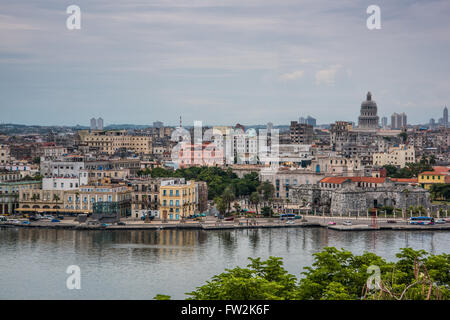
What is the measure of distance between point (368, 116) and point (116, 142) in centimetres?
2403

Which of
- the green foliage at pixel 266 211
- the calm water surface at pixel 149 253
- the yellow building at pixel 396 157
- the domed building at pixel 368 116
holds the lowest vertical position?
the calm water surface at pixel 149 253

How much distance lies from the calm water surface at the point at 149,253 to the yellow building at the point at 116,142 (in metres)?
25.4

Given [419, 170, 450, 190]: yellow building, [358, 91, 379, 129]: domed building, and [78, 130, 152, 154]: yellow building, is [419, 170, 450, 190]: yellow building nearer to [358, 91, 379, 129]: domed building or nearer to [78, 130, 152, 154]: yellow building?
[78, 130, 152, 154]: yellow building

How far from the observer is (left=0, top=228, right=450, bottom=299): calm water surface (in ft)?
41.9

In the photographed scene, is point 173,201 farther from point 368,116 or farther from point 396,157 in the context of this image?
point 368,116

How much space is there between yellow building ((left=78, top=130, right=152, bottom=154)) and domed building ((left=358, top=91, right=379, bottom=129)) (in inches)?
846

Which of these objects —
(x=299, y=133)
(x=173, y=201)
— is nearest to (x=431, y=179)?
(x=173, y=201)

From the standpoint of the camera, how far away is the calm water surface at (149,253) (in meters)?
12.8

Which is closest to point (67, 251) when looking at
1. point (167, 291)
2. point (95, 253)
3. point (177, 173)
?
point (95, 253)

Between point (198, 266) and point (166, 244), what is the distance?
3.15 metres

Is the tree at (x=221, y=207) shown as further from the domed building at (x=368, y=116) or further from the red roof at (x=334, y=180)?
the domed building at (x=368, y=116)

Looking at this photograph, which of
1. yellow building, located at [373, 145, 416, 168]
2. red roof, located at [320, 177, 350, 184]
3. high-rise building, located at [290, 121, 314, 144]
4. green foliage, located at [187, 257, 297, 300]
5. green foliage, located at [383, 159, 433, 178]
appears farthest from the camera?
high-rise building, located at [290, 121, 314, 144]

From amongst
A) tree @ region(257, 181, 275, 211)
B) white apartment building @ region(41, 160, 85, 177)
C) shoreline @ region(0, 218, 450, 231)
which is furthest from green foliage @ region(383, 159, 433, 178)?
white apartment building @ region(41, 160, 85, 177)

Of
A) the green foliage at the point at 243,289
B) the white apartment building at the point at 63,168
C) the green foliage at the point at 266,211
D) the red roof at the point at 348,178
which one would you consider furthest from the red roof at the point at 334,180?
the green foliage at the point at 243,289
